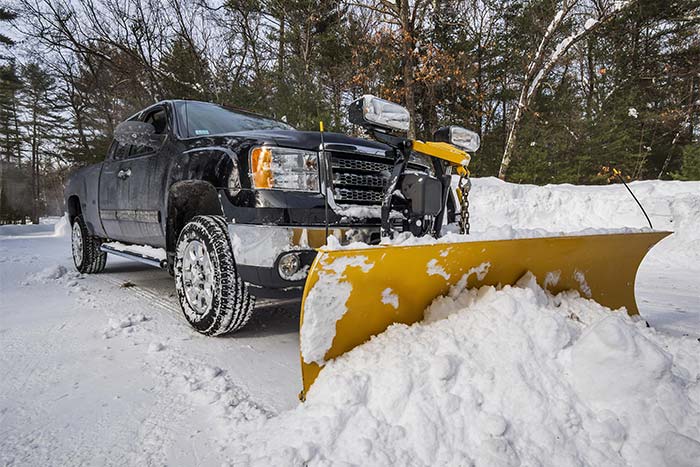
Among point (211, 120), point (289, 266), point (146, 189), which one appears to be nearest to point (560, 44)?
point (211, 120)

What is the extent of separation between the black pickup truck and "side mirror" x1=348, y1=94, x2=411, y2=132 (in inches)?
0.6

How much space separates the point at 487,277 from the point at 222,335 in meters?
1.84

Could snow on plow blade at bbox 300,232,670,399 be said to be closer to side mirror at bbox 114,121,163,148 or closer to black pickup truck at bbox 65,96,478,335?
black pickup truck at bbox 65,96,478,335

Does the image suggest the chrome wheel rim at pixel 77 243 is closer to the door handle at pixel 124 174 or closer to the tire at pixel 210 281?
the door handle at pixel 124 174

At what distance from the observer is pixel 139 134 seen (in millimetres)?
3207

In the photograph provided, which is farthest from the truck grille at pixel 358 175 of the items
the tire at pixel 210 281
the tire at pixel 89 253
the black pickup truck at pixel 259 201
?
the tire at pixel 89 253

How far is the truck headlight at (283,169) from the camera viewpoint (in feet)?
7.30

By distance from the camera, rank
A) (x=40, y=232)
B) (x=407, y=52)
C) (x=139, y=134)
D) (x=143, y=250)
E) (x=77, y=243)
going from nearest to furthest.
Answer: (x=139, y=134)
(x=143, y=250)
(x=77, y=243)
(x=407, y=52)
(x=40, y=232)

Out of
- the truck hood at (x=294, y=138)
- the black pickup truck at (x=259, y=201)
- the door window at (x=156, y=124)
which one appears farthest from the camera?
the door window at (x=156, y=124)

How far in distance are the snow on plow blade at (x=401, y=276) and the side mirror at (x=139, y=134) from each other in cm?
249

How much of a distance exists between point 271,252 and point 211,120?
1.89 metres

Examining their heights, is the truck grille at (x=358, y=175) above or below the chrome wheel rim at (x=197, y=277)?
above

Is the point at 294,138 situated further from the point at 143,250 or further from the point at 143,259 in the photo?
the point at 143,250

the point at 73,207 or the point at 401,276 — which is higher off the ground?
the point at 73,207
